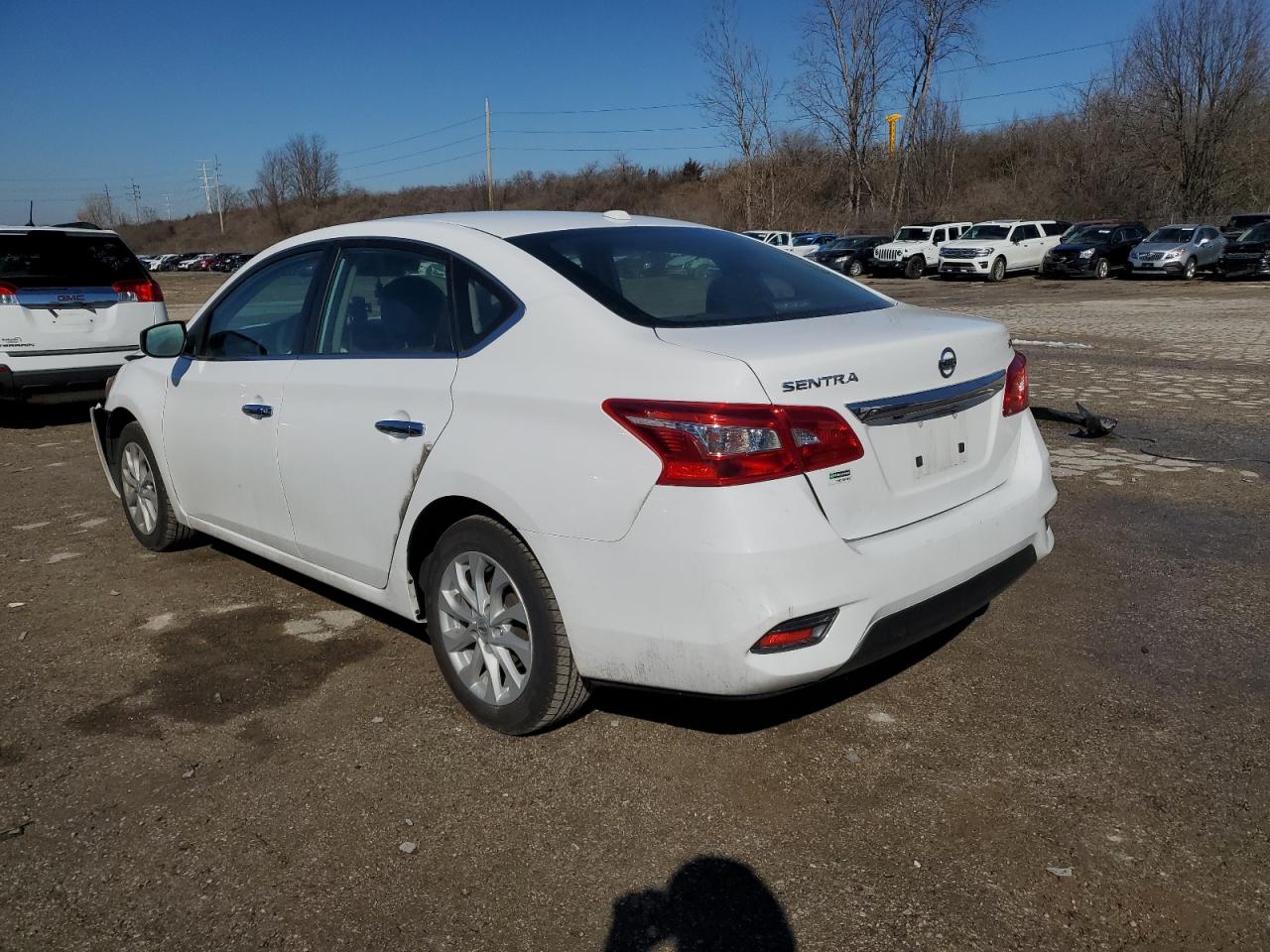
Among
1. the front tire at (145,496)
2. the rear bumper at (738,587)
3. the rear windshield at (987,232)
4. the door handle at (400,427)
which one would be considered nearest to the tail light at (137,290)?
the front tire at (145,496)

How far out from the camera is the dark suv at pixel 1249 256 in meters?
27.5

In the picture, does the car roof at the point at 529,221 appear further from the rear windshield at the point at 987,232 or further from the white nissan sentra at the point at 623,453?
the rear windshield at the point at 987,232

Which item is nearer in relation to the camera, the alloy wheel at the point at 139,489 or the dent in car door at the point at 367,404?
the dent in car door at the point at 367,404

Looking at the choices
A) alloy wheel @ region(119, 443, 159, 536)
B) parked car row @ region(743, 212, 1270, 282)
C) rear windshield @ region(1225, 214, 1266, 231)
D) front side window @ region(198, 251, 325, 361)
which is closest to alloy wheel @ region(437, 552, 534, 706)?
front side window @ region(198, 251, 325, 361)

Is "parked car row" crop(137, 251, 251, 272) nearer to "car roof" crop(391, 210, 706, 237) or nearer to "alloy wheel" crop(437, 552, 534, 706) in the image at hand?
"car roof" crop(391, 210, 706, 237)

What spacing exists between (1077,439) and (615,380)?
5.85 m

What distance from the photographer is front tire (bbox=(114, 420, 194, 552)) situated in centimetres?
509

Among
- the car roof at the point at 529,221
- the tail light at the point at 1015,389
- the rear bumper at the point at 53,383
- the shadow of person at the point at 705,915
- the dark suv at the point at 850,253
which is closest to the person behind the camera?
the shadow of person at the point at 705,915

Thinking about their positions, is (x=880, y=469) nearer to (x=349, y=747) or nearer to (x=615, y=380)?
(x=615, y=380)

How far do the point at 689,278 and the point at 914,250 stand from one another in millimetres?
33845

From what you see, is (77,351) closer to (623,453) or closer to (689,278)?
(689,278)

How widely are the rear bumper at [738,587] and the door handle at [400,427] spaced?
0.62 metres

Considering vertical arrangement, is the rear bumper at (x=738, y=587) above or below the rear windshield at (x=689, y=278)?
below

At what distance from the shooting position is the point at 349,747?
3.28 m
